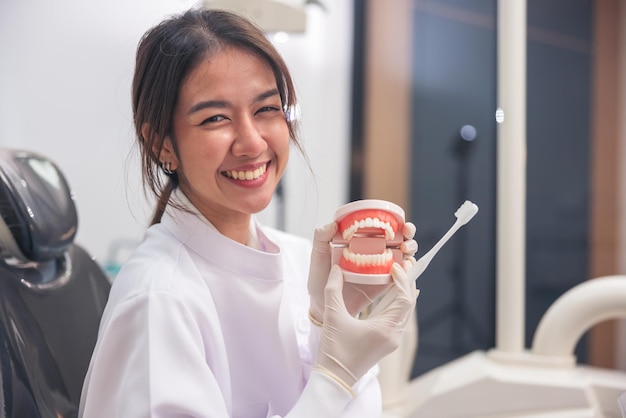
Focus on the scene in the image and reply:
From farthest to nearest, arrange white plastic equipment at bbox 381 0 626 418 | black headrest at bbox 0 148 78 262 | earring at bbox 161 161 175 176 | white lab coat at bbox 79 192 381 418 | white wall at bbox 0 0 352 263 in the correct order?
1. white wall at bbox 0 0 352 263
2. white plastic equipment at bbox 381 0 626 418
3. black headrest at bbox 0 148 78 262
4. earring at bbox 161 161 175 176
5. white lab coat at bbox 79 192 381 418

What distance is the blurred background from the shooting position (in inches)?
67.0

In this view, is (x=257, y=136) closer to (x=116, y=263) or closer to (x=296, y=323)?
(x=296, y=323)

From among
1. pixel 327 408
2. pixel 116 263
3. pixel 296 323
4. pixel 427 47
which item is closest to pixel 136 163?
pixel 296 323

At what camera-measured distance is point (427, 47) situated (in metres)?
2.46

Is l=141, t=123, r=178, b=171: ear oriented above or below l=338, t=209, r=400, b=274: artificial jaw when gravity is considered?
above

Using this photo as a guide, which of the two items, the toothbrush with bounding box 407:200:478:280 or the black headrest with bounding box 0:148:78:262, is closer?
the toothbrush with bounding box 407:200:478:280

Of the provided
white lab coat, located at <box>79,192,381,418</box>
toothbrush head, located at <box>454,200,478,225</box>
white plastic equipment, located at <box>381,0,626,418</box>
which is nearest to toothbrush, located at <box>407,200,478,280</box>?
toothbrush head, located at <box>454,200,478,225</box>

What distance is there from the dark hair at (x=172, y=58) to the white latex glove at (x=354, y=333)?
316 mm

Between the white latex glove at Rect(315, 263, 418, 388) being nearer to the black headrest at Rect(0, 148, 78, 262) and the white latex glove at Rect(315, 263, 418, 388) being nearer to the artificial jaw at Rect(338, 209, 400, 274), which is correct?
the artificial jaw at Rect(338, 209, 400, 274)

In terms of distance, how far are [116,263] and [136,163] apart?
2.79 ft

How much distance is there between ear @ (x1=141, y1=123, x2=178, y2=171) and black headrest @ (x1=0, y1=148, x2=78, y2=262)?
327 millimetres

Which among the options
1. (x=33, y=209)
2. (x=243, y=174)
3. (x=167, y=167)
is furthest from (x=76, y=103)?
A: (x=243, y=174)

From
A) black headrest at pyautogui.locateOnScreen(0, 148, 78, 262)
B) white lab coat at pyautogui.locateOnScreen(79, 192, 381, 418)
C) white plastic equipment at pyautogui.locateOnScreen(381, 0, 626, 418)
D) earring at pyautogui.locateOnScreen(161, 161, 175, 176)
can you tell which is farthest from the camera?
white plastic equipment at pyautogui.locateOnScreen(381, 0, 626, 418)

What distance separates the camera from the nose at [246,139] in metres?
0.81
